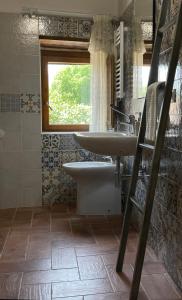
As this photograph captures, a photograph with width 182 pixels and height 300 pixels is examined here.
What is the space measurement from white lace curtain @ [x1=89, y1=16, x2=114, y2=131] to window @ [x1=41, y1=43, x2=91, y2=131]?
0.91 feet

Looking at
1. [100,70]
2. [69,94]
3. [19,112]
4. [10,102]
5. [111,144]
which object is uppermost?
[100,70]

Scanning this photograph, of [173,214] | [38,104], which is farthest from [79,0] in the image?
[173,214]

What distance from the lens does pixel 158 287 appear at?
185 centimetres

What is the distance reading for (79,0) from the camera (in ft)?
10.7

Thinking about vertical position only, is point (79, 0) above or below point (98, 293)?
above

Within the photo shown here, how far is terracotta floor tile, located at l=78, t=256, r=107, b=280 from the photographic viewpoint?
198 centimetres

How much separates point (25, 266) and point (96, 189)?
1.11 meters

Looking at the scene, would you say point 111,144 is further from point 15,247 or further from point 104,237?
point 15,247

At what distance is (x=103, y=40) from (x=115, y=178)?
1453mm

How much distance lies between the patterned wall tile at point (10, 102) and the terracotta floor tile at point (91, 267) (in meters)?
1.76

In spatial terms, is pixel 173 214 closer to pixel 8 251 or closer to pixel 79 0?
pixel 8 251

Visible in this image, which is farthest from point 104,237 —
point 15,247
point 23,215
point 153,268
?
point 23,215

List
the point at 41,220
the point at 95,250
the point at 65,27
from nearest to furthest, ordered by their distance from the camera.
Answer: the point at 95,250 → the point at 41,220 → the point at 65,27

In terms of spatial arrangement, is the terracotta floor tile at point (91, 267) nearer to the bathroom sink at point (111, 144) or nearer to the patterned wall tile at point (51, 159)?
the bathroom sink at point (111, 144)
